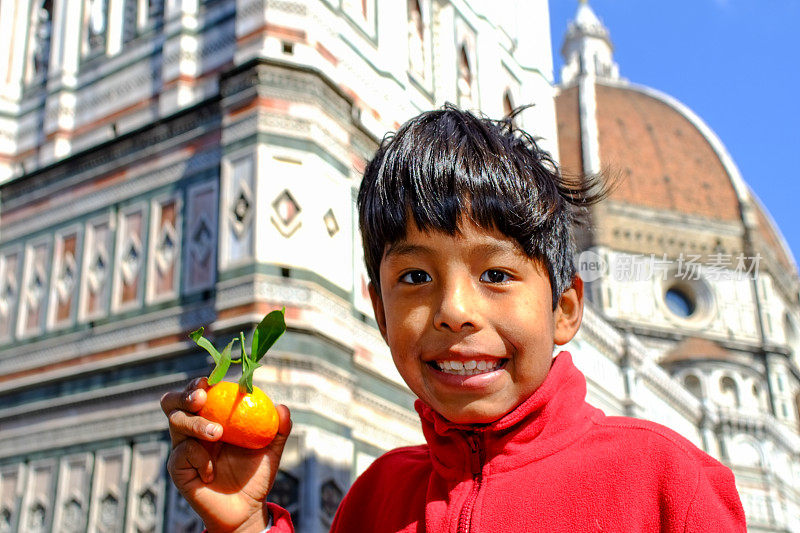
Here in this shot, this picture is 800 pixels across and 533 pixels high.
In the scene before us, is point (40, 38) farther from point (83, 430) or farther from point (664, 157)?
point (664, 157)

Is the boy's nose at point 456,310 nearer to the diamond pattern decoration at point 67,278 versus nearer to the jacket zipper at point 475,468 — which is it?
the jacket zipper at point 475,468

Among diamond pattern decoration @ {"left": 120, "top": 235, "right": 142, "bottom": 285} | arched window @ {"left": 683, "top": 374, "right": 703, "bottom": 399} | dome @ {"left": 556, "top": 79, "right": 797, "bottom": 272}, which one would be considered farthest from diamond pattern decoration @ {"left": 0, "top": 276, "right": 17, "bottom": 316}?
dome @ {"left": 556, "top": 79, "right": 797, "bottom": 272}

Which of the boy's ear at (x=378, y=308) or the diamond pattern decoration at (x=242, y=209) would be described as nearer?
the boy's ear at (x=378, y=308)

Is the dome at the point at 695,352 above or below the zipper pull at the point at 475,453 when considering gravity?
above

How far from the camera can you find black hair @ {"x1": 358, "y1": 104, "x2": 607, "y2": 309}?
60.4 inches

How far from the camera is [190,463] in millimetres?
1636

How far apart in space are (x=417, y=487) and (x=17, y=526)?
19.4ft

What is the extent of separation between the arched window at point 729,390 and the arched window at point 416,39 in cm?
2765

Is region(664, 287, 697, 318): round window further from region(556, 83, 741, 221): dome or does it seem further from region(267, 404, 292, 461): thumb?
region(267, 404, 292, 461): thumb

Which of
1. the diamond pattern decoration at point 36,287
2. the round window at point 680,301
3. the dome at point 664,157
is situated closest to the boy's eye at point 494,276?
the diamond pattern decoration at point 36,287

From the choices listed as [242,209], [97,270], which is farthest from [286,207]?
[97,270]

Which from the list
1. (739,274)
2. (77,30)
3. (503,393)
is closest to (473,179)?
(503,393)

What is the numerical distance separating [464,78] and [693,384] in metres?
26.8

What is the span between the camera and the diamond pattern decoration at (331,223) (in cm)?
618
